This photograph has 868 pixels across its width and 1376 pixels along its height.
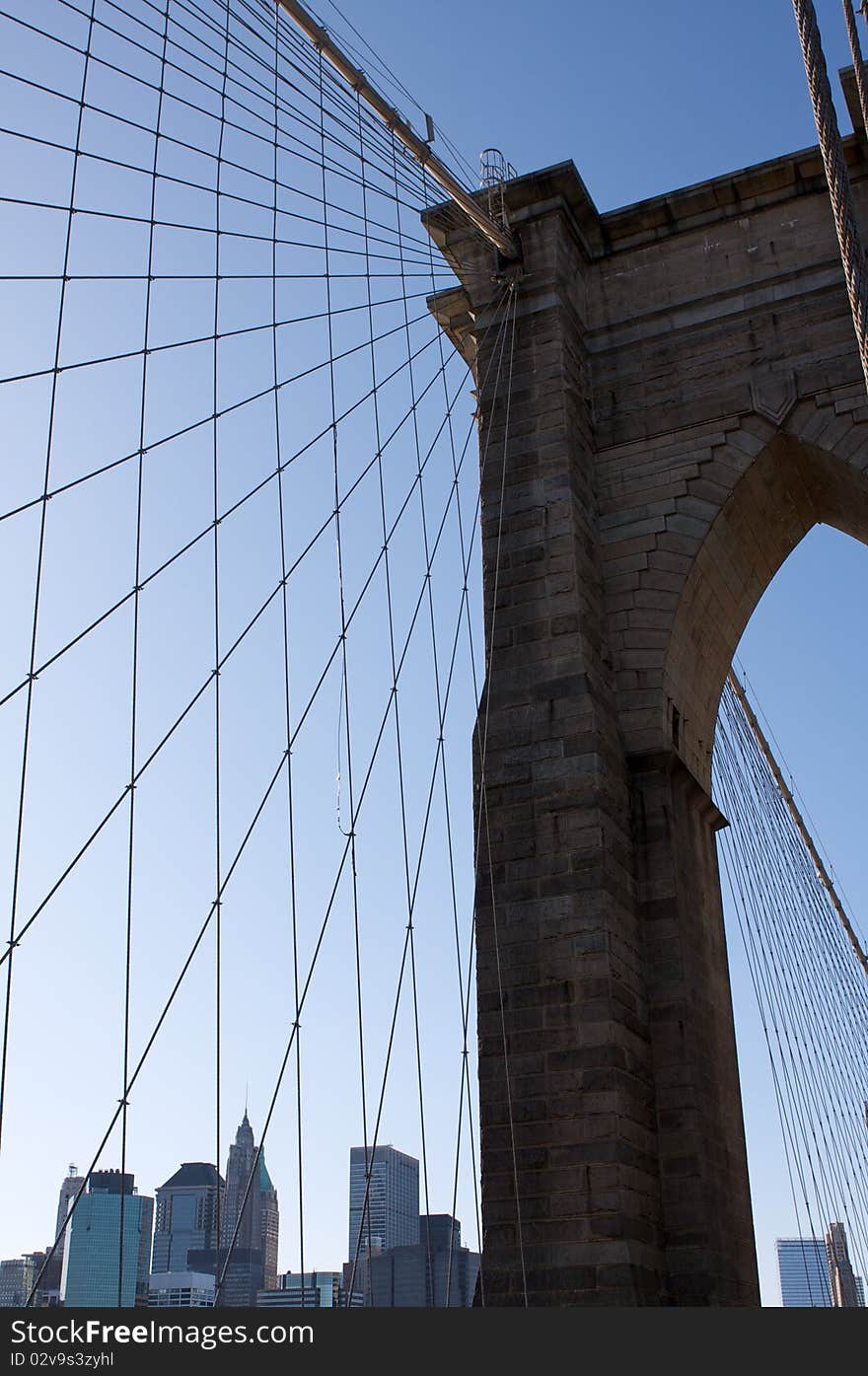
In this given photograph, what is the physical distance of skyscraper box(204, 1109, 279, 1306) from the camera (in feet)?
20.9

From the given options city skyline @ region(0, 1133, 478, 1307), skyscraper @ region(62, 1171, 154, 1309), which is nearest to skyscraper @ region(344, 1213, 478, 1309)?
city skyline @ region(0, 1133, 478, 1307)

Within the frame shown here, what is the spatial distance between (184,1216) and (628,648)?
24.8 feet

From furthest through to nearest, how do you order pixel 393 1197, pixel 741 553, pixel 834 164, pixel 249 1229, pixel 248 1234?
pixel 393 1197, pixel 741 553, pixel 248 1234, pixel 249 1229, pixel 834 164

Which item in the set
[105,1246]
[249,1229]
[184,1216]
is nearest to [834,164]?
[249,1229]

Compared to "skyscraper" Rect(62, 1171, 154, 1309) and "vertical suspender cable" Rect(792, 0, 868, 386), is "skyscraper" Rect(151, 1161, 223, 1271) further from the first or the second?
"vertical suspender cable" Rect(792, 0, 868, 386)

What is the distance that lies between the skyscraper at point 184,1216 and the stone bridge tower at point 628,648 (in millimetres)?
3311

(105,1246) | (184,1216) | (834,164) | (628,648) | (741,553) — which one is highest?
(741,553)

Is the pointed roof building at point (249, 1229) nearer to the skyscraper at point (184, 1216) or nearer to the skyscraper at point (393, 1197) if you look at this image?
the skyscraper at point (184, 1216)

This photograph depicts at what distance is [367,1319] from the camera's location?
12.4 feet

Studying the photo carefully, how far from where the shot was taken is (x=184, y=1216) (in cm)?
1296

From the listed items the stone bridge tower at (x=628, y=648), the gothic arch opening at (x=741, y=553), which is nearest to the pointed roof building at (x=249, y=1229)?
the stone bridge tower at (x=628, y=648)

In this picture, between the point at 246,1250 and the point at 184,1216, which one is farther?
the point at 184,1216

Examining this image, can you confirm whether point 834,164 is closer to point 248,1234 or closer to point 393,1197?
point 248,1234

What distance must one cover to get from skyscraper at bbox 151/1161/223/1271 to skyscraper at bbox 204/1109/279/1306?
0.57 ft
